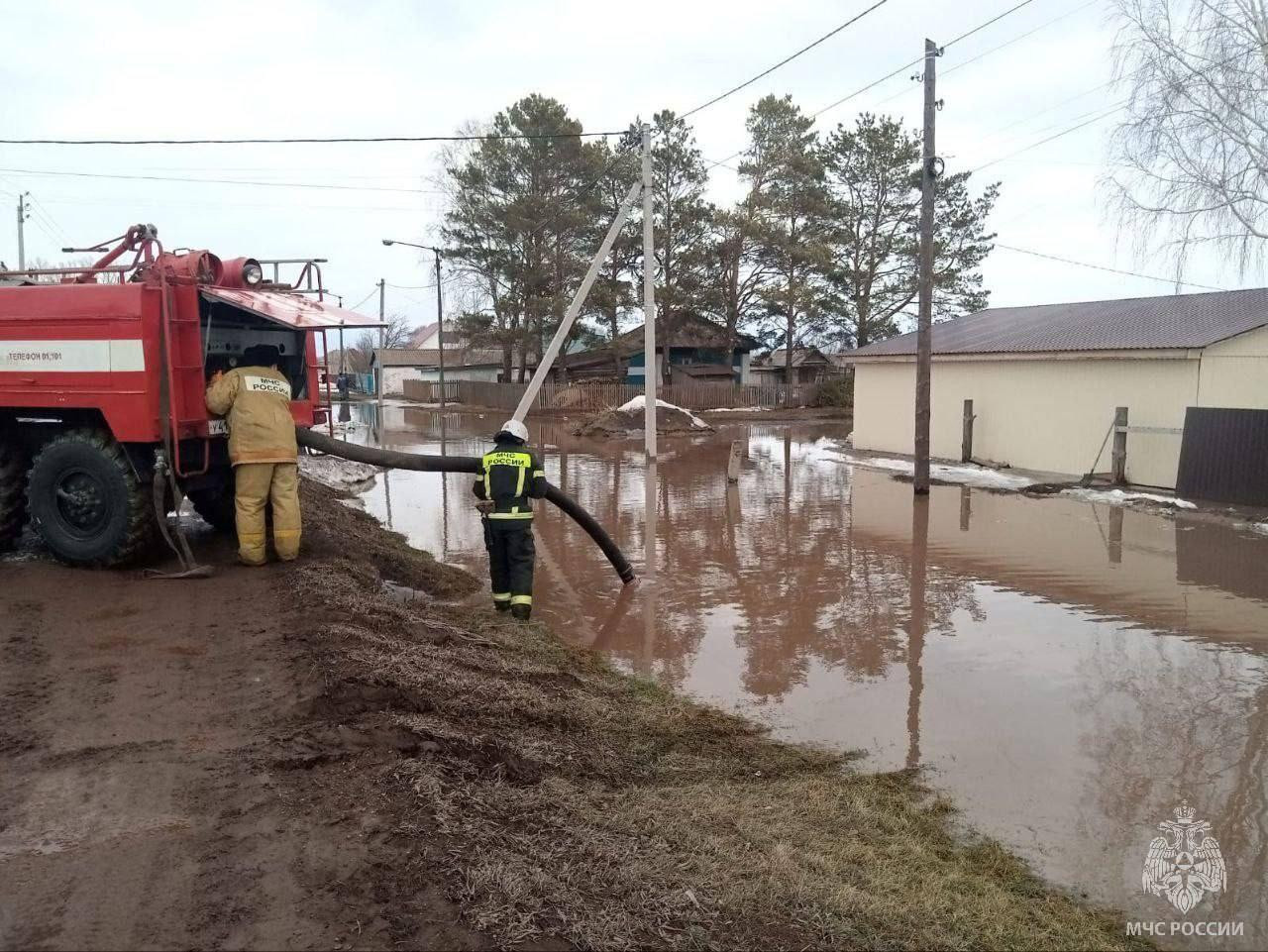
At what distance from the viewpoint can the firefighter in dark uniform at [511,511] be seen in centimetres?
787

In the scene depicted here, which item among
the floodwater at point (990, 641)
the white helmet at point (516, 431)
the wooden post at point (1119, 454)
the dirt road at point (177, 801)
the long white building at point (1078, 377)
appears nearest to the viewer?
the dirt road at point (177, 801)

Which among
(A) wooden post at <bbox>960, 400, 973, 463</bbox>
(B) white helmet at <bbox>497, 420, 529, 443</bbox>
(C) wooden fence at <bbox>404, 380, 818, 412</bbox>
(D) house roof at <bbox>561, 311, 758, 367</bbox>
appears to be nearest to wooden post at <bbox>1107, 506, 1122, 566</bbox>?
(A) wooden post at <bbox>960, 400, 973, 463</bbox>

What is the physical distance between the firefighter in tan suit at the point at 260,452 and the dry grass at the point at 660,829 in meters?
1.52

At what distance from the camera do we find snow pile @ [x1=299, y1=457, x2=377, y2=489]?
55.5 ft

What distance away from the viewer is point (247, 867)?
10.6 feet

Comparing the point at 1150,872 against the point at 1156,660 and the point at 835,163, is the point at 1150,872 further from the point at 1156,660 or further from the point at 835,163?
the point at 835,163

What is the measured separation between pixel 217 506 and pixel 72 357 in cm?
212

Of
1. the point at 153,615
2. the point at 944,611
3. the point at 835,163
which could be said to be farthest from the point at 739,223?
the point at 153,615

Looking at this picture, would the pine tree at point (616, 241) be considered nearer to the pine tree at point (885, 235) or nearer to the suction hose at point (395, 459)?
the pine tree at point (885, 235)

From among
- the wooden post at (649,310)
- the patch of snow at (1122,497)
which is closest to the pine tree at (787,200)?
the wooden post at (649,310)

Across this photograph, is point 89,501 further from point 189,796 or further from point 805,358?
point 805,358

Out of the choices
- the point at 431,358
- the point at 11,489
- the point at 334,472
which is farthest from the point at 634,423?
the point at 431,358

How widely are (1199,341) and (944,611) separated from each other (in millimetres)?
10394

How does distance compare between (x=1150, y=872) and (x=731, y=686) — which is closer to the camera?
(x=1150, y=872)
